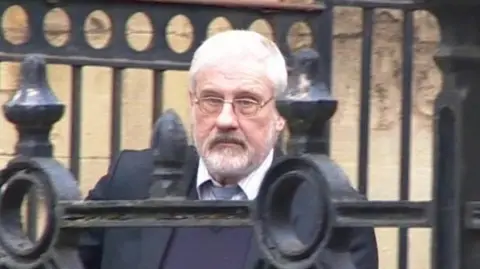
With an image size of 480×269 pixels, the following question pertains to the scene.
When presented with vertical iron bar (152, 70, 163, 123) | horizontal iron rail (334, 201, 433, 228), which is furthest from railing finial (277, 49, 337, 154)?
vertical iron bar (152, 70, 163, 123)

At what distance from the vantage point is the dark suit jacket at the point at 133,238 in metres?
3.38

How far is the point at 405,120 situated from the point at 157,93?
0.77 metres

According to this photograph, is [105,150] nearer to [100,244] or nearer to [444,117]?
[100,244]

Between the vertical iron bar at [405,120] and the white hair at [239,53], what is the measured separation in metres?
1.15

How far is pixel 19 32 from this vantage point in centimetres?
429

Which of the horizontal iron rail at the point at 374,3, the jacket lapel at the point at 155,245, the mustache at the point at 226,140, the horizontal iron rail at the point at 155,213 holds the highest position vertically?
the horizontal iron rail at the point at 374,3

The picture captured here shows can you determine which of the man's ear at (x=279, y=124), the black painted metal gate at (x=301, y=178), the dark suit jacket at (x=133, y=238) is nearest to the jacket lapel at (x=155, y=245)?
the dark suit jacket at (x=133, y=238)

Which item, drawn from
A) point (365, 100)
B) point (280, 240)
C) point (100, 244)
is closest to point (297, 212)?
point (280, 240)

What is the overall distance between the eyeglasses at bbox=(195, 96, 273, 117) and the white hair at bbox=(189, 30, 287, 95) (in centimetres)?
7

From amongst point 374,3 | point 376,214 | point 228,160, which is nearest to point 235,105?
point 228,160

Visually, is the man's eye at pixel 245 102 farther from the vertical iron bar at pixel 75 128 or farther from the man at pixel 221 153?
the vertical iron bar at pixel 75 128

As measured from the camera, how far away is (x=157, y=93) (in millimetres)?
4535

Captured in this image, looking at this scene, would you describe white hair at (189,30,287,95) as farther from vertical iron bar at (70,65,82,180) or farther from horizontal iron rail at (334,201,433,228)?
horizontal iron rail at (334,201,433,228)

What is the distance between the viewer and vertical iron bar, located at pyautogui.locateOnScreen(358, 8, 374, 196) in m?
4.73
